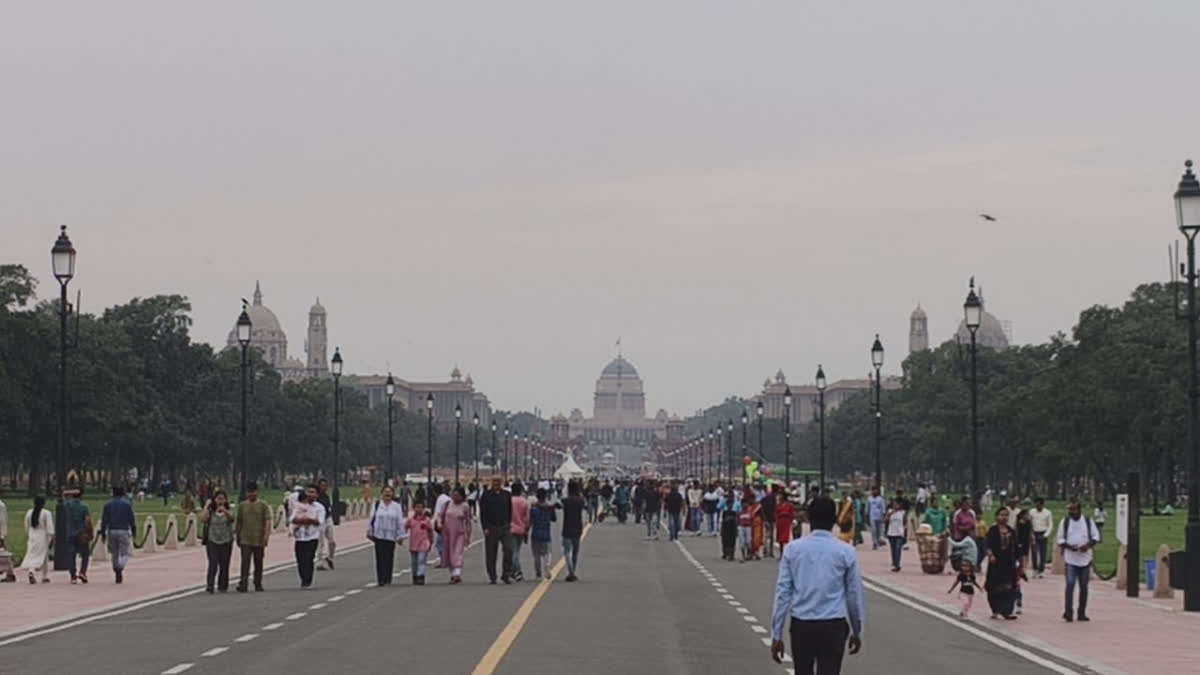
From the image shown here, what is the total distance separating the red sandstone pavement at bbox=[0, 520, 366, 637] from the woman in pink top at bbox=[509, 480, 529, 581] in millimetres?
3892

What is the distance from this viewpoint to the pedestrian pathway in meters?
29.8

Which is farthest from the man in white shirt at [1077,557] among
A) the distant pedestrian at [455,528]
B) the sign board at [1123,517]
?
the distant pedestrian at [455,528]

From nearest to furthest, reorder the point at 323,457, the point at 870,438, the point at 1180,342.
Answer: the point at 1180,342, the point at 323,457, the point at 870,438

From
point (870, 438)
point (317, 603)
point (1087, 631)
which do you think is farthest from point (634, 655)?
point (870, 438)

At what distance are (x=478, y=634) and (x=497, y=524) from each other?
13.0 m

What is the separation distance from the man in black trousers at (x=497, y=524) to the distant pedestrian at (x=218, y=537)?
15.0ft

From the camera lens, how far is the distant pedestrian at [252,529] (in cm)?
3484

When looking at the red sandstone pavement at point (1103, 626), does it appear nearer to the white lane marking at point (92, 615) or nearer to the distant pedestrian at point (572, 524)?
the distant pedestrian at point (572, 524)

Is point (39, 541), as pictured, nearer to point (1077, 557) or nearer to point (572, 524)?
point (572, 524)

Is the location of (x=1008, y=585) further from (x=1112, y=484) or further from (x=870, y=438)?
(x=870, y=438)

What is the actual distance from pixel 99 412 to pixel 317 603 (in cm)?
8616

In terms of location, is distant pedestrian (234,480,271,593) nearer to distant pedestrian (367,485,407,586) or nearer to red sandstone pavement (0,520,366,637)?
red sandstone pavement (0,520,366,637)

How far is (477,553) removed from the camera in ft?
179

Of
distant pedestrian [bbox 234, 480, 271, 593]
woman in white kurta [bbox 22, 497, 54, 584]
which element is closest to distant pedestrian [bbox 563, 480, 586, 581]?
distant pedestrian [bbox 234, 480, 271, 593]
